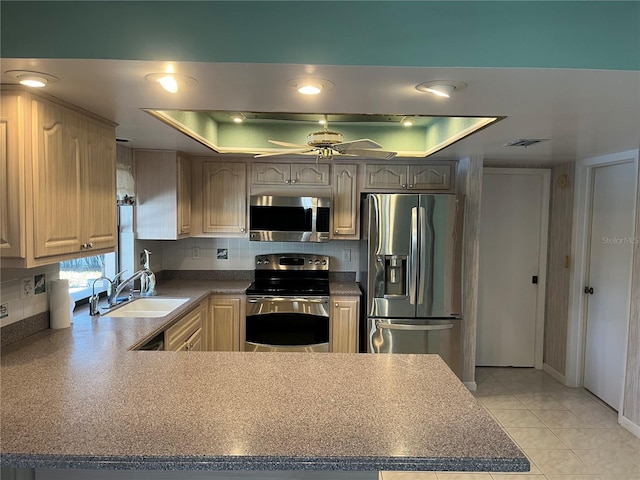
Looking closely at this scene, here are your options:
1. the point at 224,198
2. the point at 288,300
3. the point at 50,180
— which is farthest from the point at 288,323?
the point at 50,180

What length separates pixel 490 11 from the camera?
1426mm

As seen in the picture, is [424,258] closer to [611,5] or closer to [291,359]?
[291,359]

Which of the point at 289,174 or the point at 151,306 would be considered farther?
the point at 289,174

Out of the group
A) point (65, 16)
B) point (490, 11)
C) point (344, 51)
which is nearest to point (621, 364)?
point (490, 11)

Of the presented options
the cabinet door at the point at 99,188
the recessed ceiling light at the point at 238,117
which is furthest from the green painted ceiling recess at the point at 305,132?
the cabinet door at the point at 99,188

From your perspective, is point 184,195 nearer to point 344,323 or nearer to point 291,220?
point 291,220

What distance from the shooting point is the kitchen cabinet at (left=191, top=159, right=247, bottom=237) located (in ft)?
12.8

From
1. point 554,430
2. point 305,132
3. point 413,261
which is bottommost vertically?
point 554,430

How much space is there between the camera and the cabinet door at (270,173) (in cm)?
388

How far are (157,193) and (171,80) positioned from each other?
2.09 meters

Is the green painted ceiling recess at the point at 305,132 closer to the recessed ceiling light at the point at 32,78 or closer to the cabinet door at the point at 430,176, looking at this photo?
the cabinet door at the point at 430,176

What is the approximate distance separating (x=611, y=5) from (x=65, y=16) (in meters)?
1.88

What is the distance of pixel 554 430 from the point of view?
3047 millimetres

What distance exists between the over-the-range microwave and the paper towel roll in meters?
1.75
